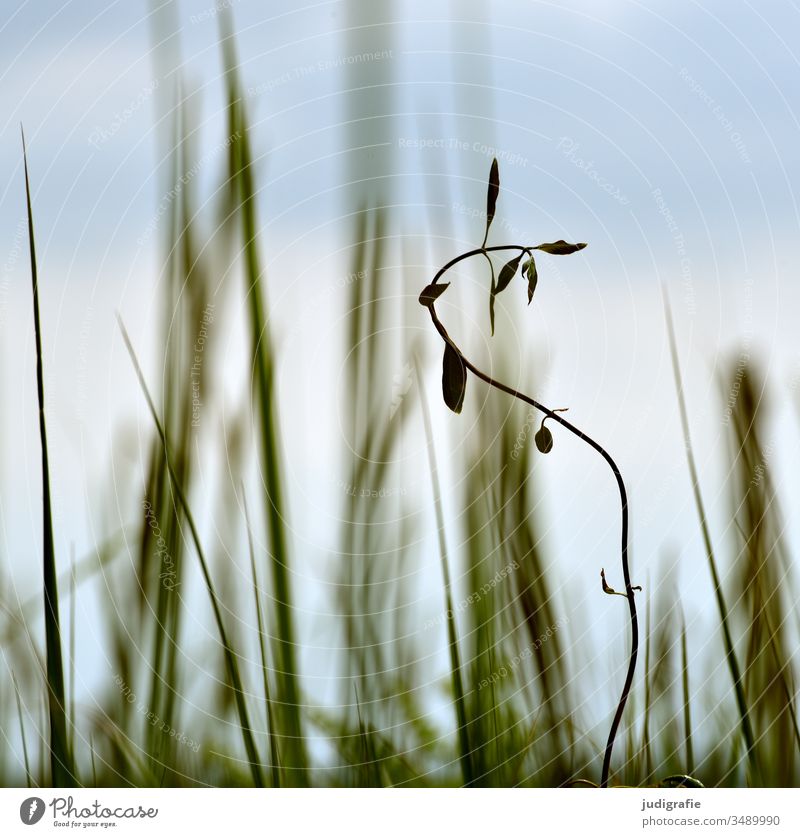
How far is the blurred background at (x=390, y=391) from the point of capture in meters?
0.66

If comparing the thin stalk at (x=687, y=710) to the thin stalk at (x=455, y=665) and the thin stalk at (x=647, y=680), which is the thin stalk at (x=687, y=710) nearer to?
the thin stalk at (x=647, y=680)

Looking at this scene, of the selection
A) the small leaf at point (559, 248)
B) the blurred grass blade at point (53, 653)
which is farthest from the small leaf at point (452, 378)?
the blurred grass blade at point (53, 653)

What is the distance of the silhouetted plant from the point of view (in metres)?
0.59

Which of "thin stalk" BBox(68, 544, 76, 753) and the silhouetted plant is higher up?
the silhouetted plant

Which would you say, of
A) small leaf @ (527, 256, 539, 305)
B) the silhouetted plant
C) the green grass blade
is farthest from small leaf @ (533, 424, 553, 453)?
the green grass blade

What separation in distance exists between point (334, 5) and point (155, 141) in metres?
0.20

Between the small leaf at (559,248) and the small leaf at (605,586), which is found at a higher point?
the small leaf at (559,248)

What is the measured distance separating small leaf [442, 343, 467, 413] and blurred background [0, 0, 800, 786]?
0.07m

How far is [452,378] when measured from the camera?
589 millimetres

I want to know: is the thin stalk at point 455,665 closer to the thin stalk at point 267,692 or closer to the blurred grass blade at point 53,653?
the thin stalk at point 267,692

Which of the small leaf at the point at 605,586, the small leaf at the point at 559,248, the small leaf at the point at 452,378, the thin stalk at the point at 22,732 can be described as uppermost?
the small leaf at the point at 559,248
